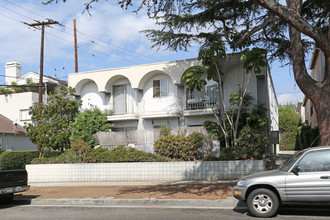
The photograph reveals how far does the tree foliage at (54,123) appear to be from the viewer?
21.6 m

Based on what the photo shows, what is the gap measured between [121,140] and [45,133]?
17.6 ft

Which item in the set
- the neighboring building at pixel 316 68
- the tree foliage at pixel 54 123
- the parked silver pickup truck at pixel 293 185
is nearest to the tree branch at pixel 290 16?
the parked silver pickup truck at pixel 293 185

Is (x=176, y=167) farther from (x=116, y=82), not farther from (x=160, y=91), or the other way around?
(x=116, y=82)

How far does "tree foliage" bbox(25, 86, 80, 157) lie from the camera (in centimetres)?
2158

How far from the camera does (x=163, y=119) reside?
22219 millimetres

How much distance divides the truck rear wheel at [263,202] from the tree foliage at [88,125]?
14590mm

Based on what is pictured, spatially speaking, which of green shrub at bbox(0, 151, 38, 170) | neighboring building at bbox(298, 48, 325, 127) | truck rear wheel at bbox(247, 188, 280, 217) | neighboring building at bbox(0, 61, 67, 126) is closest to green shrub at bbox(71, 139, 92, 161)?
green shrub at bbox(0, 151, 38, 170)

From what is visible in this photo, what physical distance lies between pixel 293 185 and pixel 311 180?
0.41 m

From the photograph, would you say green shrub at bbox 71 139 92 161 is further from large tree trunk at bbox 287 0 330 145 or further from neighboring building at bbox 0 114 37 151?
neighboring building at bbox 0 114 37 151

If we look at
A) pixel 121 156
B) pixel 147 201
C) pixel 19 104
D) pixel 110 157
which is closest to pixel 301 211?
pixel 147 201

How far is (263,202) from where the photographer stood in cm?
818

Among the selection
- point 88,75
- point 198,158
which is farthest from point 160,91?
point 198,158

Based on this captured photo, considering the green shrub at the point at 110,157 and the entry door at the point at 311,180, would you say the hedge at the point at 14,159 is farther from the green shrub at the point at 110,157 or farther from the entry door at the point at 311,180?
the entry door at the point at 311,180

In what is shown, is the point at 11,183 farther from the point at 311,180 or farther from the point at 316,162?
the point at 316,162
